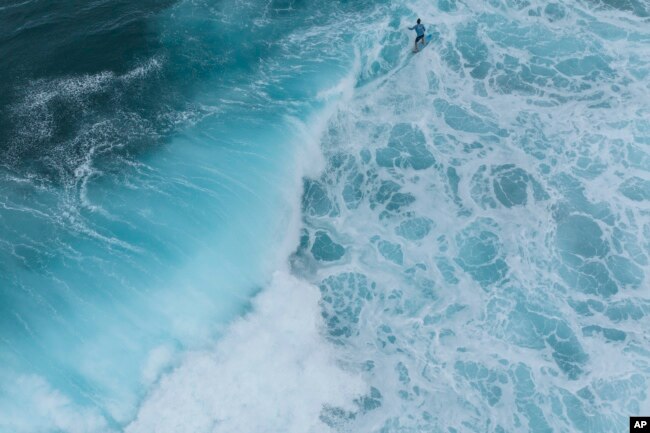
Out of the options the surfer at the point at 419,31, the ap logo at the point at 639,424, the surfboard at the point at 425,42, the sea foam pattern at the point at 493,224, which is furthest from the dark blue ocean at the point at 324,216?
the surfer at the point at 419,31

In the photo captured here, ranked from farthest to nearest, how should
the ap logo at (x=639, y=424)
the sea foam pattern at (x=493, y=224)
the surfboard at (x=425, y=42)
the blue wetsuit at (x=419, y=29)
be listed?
the surfboard at (x=425, y=42), the blue wetsuit at (x=419, y=29), the sea foam pattern at (x=493, y=224), the ap logo at (x=639, y=424)

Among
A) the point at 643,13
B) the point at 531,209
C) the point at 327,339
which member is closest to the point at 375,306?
the point at 327,339

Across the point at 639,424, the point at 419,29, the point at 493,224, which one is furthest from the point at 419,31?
the point at 639,424

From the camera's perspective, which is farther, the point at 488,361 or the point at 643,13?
the point at 643,13

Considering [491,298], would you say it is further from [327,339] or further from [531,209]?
[327,339]

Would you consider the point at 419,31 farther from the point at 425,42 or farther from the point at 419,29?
the point at 425,42

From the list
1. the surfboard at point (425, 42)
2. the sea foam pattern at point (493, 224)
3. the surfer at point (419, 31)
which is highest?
the surfer at point (419, 31)

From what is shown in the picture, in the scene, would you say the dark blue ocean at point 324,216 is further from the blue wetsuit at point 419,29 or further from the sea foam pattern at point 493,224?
the blue wetsuit at point 419,29
